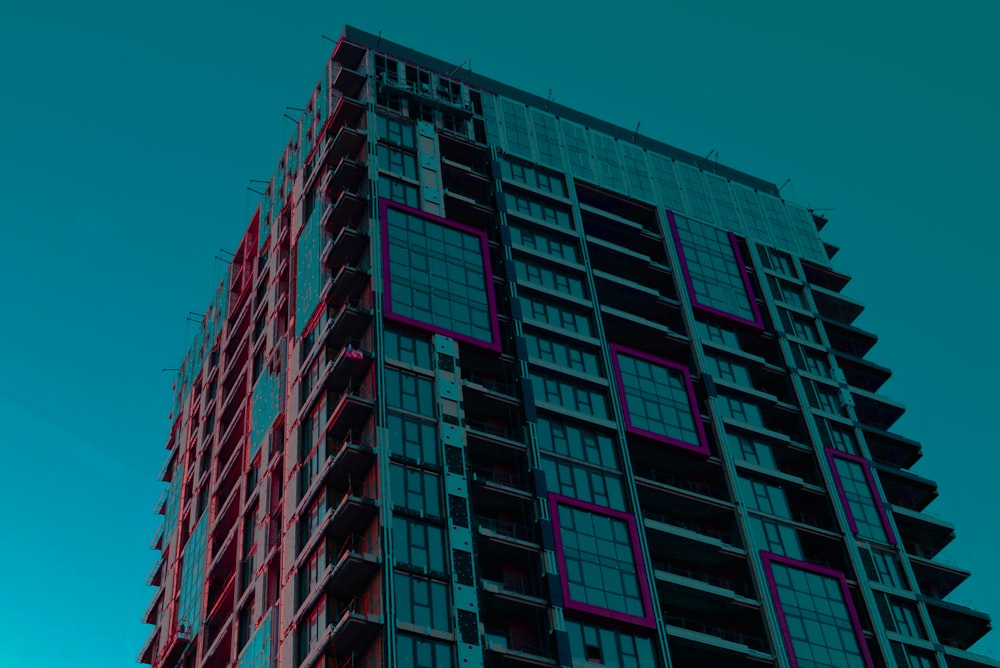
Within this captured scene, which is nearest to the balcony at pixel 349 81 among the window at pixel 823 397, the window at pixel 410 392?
the window at pixel 410 392

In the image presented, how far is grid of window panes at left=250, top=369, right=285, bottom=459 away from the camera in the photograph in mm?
97375

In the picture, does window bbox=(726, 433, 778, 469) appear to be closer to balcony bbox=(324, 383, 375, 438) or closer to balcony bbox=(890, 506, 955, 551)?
balcony bbox=(890, 506, 955, 551)

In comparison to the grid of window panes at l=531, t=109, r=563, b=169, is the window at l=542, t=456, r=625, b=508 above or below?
below

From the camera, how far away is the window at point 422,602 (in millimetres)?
72688

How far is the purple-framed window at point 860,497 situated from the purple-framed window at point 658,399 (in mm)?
11674

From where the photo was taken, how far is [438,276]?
9300 cm

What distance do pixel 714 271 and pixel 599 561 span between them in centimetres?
3698

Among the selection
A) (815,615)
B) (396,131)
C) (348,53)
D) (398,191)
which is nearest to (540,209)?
(396,131)

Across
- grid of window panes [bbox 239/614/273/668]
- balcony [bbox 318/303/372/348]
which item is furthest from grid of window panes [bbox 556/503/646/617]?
grid of window panes [bbox 239/614/273/668]

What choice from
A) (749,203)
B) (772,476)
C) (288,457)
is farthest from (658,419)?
(749,203)

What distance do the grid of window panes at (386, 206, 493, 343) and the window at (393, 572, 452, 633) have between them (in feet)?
66.2

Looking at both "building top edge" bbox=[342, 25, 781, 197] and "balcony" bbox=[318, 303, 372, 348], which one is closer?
"balcony" bbox=[318, 303, 372, 348]

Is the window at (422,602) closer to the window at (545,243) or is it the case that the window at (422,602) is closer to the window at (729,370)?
the window at (545,243)

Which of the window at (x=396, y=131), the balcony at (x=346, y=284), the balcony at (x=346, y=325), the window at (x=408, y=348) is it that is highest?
the window at (x=396, y=131)
